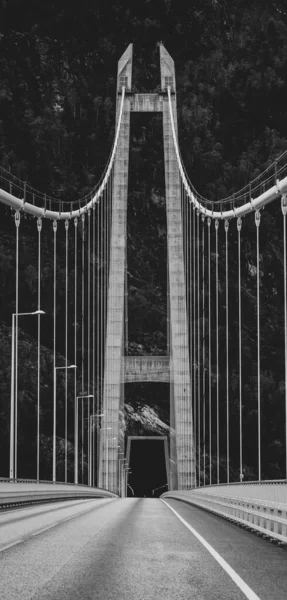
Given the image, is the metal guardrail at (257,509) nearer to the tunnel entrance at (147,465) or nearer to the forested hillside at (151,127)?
the tunnel entrance at (147,465)

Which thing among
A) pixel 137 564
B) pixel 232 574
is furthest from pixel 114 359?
pixel 232 574

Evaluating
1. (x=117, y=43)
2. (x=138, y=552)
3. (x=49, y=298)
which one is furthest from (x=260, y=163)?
(x=138, y=552)

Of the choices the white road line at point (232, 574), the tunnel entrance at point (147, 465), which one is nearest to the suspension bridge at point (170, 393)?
the white road line at point (232, 574)

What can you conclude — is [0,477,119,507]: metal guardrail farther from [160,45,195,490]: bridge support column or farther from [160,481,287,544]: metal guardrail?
[160,45,195,490]: bridge support column

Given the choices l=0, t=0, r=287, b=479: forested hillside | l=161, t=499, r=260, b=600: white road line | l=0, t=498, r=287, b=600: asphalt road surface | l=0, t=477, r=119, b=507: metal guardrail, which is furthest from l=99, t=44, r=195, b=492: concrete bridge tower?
l=161, t=499, r=260, b=600: white road line

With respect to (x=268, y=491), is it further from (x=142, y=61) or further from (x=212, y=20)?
(x=212, y=20)

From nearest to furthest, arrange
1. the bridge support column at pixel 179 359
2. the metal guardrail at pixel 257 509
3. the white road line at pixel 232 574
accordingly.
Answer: the white road line at pixel 232 574
the metal guardrail at pixel 257 509
the bridge support column at pixel 179 359
